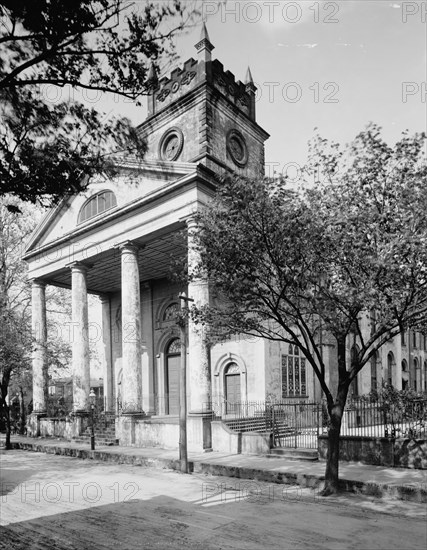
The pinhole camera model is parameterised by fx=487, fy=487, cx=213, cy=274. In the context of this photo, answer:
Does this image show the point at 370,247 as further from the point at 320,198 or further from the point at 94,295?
the point at 94,295

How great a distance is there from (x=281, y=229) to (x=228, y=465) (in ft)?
25.3

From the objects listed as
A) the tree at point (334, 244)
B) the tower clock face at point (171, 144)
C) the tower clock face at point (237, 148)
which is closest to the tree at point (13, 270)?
the tower clock face at point (171, 144)

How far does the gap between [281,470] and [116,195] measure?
14678mm

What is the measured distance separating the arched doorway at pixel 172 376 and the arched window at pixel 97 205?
28.8ft

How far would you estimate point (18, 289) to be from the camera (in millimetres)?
31844

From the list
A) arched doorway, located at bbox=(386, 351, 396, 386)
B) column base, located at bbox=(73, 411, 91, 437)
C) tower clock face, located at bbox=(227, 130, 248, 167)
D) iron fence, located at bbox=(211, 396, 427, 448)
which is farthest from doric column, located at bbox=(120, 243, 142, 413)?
arched doorway, located at bbox=(386, 351, 396, 386)

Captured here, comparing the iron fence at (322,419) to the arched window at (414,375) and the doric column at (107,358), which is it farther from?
the arched window at (414,375)

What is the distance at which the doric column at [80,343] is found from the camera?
24203 millimetres

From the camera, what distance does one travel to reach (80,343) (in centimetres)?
2452

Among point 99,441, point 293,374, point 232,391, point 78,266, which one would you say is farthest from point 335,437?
point 78,266

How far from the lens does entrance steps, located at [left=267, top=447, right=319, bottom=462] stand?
1505cm

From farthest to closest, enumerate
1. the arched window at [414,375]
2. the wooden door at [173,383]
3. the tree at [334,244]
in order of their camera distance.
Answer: the arched window at [414,375], the wooden door at [173,383], the tree at [334,244]

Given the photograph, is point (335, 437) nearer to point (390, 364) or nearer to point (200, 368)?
point (200, 368)

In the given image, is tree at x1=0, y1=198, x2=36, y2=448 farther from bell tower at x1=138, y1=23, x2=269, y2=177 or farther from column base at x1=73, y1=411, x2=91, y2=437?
bell tower at x1=138, y1=23, x2=269, y2=177
